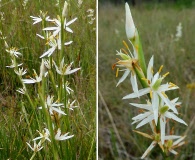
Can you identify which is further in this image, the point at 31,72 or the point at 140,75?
the point at 31,72

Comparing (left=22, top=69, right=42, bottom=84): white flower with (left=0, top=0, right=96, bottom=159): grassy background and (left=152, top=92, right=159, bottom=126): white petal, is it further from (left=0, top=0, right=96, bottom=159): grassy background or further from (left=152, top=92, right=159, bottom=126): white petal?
(left=152, top=92, right=159, bottom=126): white petal

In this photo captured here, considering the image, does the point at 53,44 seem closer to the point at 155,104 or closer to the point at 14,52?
the point at 14,52

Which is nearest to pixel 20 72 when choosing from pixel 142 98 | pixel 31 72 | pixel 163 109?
pixel 31 72

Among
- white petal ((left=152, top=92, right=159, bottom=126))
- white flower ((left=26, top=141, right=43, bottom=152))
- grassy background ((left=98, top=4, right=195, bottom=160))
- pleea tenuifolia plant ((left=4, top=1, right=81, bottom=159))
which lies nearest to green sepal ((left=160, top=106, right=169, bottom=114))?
white petal ((left=152, top=92, right=159, bottom=126))

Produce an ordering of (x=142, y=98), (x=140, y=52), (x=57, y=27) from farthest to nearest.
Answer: (x=142, y=98) < (x=57, y=27) < (x=140, y=52)

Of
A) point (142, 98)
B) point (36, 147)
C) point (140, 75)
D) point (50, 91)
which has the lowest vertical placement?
point (142, 98)

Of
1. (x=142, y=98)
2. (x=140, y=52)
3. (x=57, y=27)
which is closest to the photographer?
(x=140, y=52)

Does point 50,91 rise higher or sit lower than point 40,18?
lower

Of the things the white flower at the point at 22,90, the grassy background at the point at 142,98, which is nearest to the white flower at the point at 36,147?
the white flower at the point at 22,90

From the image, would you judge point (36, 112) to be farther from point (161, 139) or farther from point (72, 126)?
point (161, 139)
